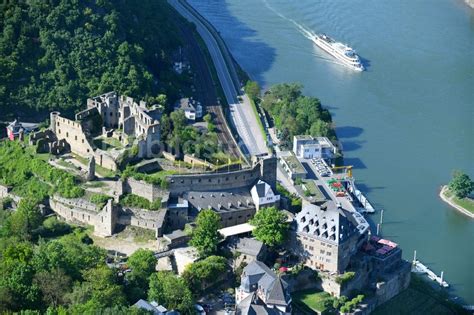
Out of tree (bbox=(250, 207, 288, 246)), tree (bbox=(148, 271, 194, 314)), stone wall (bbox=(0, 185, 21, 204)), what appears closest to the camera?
tree (bbox=(148, 271, 194, 314))

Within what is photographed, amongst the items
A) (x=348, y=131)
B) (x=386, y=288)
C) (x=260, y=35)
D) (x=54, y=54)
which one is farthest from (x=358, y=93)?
(x=386, y=288)

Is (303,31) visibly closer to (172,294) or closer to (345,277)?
(345,277)

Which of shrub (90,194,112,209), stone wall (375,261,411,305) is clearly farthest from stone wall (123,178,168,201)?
stone wall (375,261,411,305)

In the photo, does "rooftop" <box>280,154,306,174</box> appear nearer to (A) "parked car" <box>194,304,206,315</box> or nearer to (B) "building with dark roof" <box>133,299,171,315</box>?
(A) "parked car" <box>194,304,206,315</box>


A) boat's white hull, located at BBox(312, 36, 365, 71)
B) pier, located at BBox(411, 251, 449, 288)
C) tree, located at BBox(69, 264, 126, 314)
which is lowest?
pier, located at BBox(411, 251, 449, 288)

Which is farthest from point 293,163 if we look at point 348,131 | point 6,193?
point 6,193

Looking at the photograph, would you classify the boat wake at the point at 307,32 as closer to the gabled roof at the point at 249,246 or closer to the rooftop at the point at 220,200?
the rooftop at the point at 220,200

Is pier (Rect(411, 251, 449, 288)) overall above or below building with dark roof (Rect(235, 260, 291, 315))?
below
